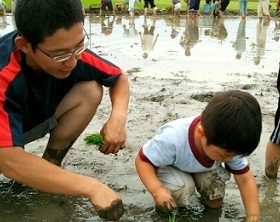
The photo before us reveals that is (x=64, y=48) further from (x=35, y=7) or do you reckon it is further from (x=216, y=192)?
(x=216, y=192)

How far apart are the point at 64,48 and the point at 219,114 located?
2.57ft

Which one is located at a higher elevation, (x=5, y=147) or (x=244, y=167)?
(x=5, y=147)

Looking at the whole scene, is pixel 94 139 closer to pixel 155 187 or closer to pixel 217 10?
pixel 155 187

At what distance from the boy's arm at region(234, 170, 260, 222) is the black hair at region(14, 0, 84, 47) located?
1288mm

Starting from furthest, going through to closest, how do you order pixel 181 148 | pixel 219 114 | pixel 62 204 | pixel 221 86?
pixel 221 86
pixel 62 204
pixel 181 148
pixel 219 114

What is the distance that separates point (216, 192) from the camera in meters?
2.73

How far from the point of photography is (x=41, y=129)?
289 cm

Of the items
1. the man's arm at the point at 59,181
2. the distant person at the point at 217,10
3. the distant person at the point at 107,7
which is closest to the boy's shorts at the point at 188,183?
the man's arm at the point at 59,181

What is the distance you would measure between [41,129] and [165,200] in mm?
920

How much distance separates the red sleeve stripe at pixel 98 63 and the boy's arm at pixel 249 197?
970 mm

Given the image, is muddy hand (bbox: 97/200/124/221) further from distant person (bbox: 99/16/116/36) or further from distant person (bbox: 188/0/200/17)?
distant person (bbox: 188/0/200/17)

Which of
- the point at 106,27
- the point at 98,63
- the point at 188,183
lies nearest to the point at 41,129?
the point at 98,63

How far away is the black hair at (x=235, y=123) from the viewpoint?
2.18 m

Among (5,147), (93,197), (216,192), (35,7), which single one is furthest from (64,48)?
(216,192)
